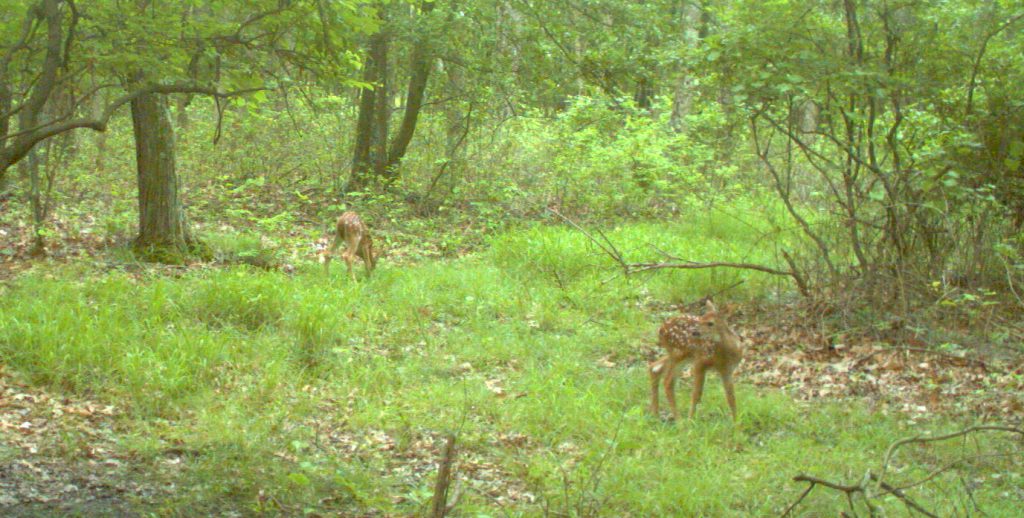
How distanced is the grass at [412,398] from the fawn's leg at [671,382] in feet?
0.57

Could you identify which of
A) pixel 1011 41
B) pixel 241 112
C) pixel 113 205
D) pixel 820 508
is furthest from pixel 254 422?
pixel 241 112

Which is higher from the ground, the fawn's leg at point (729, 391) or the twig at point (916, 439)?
the twig at point (916, 439)

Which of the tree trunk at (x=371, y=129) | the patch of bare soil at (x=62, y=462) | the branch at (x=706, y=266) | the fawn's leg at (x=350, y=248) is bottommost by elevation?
the patch of bare soil at (x=62, y=462)

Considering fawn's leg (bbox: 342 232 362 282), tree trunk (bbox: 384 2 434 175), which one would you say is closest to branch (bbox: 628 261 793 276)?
fawn's leg (bbox: 342 232 362 282)

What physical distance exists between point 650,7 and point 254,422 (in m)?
10.7

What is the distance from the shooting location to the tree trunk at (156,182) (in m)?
11.5

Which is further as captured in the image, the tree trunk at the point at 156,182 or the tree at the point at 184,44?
the tree trunk at the point at 156,182

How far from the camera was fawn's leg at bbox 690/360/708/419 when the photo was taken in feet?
23.2

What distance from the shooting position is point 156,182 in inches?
457

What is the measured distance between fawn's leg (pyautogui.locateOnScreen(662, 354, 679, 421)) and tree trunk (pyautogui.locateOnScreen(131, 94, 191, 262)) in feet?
22.4

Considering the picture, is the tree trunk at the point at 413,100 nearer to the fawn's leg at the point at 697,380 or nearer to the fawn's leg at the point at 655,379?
the fawn's leg at the point at 655,379

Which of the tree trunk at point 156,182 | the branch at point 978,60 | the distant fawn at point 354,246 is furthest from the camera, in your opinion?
the distant fawn at point 354,246

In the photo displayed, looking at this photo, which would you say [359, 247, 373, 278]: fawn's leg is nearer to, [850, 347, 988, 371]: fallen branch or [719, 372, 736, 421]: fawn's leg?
[719, 372, 736, 421]: fawn's leg

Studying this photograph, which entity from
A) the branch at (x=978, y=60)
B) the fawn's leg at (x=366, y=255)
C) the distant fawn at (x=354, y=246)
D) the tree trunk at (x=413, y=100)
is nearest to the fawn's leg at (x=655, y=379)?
the branch at (x=978, y=60)
